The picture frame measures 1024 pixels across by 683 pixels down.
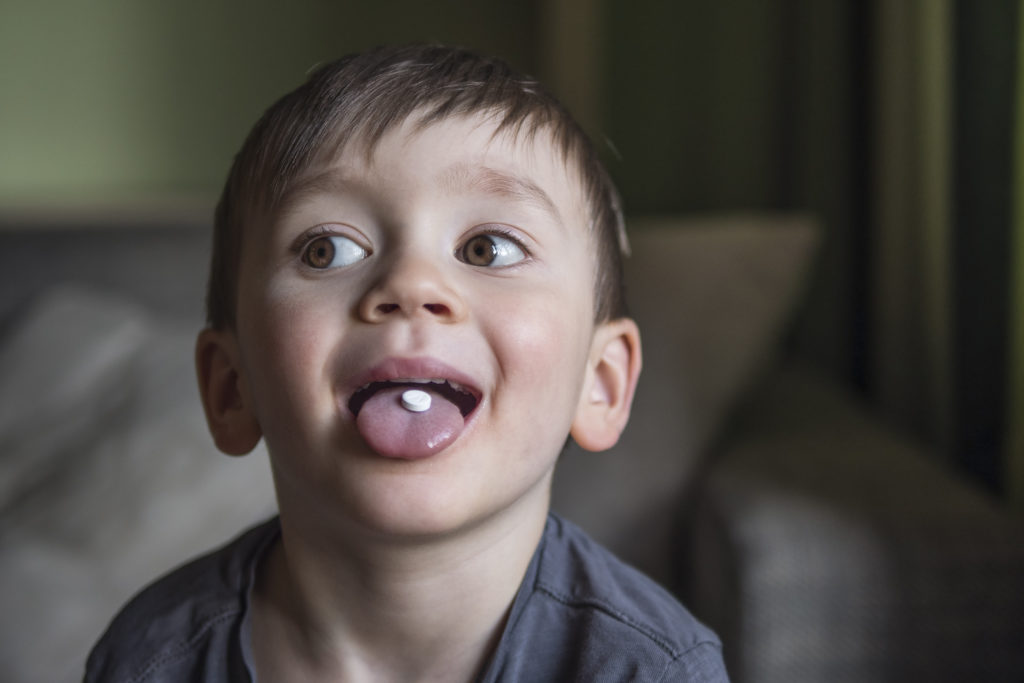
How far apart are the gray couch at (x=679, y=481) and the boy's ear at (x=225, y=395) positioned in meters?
0.60

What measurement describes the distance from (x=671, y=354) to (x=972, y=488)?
1.44ft

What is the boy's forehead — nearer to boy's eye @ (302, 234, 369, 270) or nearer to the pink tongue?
boy's eye @ (302, 234, 369, 270)

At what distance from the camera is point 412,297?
55cm

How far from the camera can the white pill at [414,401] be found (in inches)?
21.7

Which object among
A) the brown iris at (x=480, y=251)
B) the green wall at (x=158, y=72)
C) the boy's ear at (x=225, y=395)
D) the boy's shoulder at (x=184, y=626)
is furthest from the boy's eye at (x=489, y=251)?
the green wall at (x=158, y=72)

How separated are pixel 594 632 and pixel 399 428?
0.23m

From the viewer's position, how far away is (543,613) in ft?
2.28

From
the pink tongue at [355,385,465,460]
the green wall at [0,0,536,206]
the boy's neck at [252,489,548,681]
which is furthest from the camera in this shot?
the green wall at [0,0,536,206]

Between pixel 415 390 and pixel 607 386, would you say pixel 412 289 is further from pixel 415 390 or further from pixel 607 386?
pixel 607 386

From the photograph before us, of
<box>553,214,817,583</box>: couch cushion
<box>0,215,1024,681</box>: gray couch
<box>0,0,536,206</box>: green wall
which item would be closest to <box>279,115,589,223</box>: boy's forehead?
<box>0,215,1024,681</box>: gray couch

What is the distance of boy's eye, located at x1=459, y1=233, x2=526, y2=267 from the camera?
23.9 inches

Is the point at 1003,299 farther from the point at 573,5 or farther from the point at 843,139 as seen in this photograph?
the point at 573,5

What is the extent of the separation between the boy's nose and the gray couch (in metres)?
0.66

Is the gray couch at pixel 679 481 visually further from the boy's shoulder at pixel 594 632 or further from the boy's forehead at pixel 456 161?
the boy's forehead at pixel 456 161
